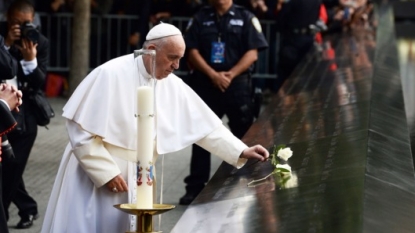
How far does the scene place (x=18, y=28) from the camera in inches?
366

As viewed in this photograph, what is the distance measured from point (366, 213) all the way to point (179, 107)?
196 cm

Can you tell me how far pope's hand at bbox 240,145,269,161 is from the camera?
688 cm

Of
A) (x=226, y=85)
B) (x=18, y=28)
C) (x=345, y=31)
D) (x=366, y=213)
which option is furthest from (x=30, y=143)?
(x=345, y=31)

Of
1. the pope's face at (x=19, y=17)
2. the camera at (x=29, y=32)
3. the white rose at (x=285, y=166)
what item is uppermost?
the pope's face at (x=19, y=17)

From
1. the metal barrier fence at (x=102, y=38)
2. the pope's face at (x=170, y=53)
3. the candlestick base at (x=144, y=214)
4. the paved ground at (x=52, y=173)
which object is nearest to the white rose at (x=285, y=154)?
the pope's face at (x=170, y=53)

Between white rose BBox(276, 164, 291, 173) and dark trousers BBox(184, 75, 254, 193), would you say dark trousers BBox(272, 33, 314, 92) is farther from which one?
white rose BBox(276, 164, 291, 173)

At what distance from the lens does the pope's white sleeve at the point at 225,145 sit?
6.90 meters

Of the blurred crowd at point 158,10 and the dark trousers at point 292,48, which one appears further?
the blurred crowd at point 158,10

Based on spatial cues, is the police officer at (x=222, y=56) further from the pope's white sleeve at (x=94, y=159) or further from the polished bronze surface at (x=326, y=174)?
the pope's white sleeve at (x=94, y=159)

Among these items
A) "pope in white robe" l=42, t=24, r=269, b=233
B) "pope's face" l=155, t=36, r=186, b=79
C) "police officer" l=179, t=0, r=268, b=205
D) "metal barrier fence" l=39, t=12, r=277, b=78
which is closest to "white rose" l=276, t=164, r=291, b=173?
"pope in white robe" l=42, t=24, r=269, b=233

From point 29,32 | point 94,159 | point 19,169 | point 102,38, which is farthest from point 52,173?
point 102,38

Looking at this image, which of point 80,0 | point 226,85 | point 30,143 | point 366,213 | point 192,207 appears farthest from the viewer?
point 80,0

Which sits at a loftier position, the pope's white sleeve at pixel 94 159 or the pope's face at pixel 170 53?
the pope's face at pixel 170 53

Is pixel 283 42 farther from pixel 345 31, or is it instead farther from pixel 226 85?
pixel 226 85
